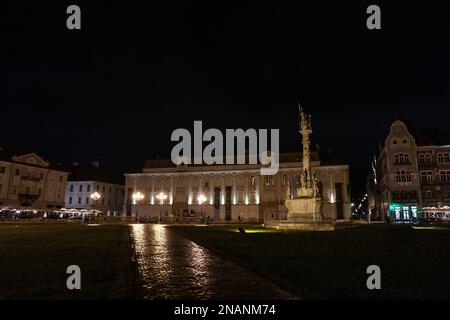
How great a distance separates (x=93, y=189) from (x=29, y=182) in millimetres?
18061

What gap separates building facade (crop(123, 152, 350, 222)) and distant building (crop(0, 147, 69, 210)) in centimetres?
1783

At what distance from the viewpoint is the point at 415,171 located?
61.0 meters

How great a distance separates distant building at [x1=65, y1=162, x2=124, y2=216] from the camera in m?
85.7

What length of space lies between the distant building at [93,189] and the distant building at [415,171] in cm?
6607

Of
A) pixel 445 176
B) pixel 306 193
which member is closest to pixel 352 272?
pixel 306 193

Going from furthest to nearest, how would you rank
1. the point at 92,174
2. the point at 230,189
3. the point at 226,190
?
the point at 92,174 < the point at 226,190 < the point at 230,189

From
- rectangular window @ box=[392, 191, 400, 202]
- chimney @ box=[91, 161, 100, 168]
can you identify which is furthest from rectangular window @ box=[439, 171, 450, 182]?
chimney @ box=[91, 161, 100, 168]

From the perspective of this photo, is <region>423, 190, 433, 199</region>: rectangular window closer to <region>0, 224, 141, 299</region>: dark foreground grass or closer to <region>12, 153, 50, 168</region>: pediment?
<region>0, 224, 141, 299</region>: dark foreground grass

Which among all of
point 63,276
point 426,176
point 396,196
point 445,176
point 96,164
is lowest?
point 63,276

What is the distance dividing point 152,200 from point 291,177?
35209 millimetres

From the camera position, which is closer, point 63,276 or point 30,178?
point 63,276

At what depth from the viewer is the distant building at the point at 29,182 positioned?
64125 mm

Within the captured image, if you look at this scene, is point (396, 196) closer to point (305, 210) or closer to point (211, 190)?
point (211, 190)
